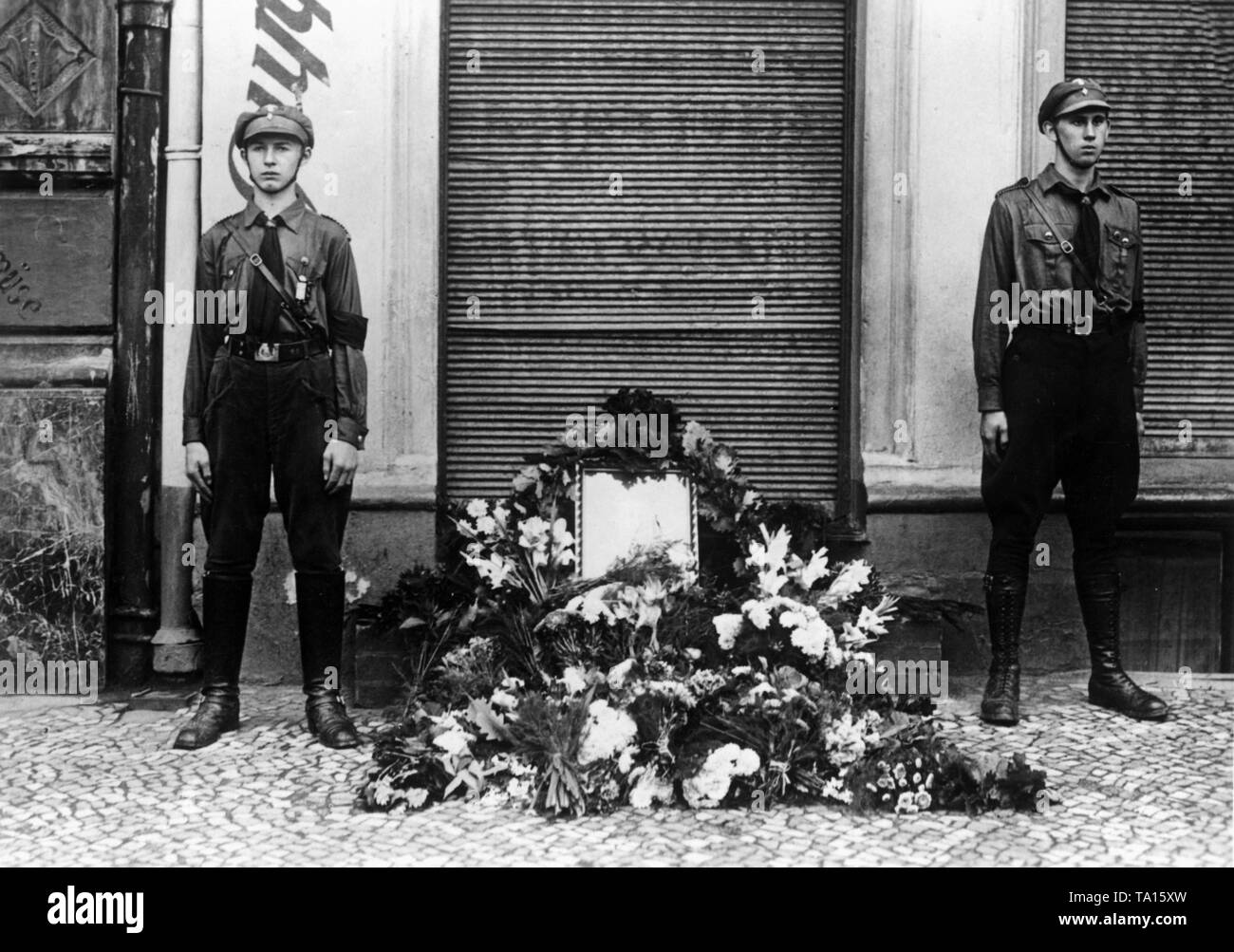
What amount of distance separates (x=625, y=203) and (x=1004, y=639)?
2894 mm

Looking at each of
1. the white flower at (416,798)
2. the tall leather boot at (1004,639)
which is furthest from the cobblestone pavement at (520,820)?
the tall leather boot at (1004,639)

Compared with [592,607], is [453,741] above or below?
below

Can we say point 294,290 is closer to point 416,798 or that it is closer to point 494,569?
point 494,569

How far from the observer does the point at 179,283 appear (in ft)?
21.0

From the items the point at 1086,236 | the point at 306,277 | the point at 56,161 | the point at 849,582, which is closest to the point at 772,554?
the point at 849,582

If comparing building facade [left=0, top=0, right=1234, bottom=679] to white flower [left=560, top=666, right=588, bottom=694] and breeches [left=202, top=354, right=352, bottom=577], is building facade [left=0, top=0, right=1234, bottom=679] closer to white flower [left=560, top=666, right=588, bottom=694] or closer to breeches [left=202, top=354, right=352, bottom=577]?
breeches [left=202, top=354, right=352, bottom=577]

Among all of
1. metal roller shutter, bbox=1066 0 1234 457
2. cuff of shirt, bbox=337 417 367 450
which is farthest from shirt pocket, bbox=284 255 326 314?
metal roller shutter, bbox=1066 0 1234 457

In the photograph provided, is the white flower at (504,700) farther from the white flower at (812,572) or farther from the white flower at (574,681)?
the white flower at (812,572)

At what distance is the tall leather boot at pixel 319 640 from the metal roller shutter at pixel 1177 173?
13.9 ft

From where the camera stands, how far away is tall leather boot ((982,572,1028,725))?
5.57 meters

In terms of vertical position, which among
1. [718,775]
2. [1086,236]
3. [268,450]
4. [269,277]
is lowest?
[718,775]

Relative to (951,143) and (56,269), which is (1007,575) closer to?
(951,143)

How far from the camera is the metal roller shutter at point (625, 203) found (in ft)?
22.1

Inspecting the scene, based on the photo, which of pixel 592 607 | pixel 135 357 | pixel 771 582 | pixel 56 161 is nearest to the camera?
pixel 592 607
